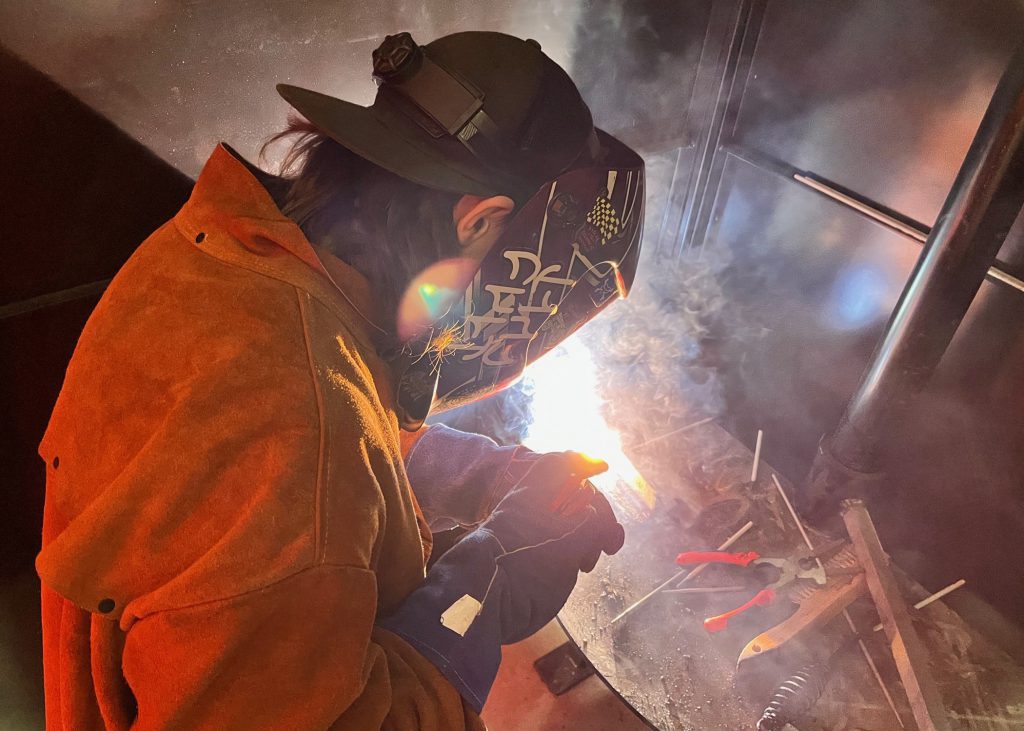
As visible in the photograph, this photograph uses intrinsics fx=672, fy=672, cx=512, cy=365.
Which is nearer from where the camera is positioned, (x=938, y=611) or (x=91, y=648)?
(x=91, y=648)

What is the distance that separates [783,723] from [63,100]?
7.87 feet

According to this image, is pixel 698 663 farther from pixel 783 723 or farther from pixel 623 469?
pixel 623 469

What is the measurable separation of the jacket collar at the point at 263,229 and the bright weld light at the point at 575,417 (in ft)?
4.46

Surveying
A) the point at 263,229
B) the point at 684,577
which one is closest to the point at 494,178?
the point at 263,229

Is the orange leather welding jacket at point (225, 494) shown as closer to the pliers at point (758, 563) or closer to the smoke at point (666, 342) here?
the pliers at point (758, 563)

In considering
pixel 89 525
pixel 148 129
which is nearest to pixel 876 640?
pixel 89 525

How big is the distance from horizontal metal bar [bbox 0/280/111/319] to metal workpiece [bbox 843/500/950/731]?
2382mm

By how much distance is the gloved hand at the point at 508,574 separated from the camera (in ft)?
4.57

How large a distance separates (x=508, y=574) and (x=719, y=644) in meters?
0.78

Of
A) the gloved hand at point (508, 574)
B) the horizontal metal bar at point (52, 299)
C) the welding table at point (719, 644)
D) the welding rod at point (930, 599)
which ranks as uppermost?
the horizontal metal bar at point (52, 299)

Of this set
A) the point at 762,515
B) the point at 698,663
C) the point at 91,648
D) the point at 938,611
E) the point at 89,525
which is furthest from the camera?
the point at 762,515

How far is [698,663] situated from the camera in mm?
1938

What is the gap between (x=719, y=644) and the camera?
198 cm

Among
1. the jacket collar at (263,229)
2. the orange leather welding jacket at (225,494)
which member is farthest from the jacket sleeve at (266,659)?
the jacket collar at (263,229)
